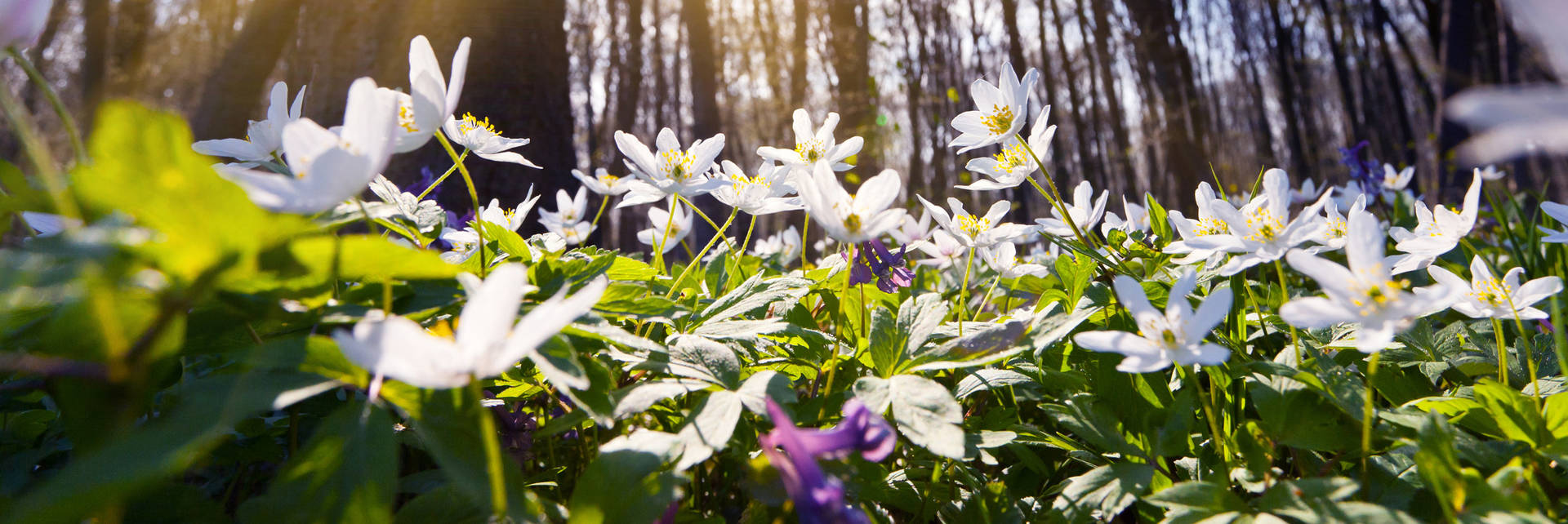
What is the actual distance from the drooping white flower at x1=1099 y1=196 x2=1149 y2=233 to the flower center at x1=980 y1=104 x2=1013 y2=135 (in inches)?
12.7

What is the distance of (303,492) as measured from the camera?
574 millimetres

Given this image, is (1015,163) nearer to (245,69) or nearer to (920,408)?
(920,408)

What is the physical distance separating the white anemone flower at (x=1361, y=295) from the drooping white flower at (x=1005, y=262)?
24.0 inches

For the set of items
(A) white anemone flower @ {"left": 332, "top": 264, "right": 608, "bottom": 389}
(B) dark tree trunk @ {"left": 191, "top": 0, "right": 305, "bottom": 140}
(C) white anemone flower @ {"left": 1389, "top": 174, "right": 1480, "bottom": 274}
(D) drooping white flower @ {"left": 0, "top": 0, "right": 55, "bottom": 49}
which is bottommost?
(C) white anemone flower @ {"left": 1389, "top": 174, "right": 1480, "bottom": 274}

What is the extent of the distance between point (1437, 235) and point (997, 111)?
671 millimetres

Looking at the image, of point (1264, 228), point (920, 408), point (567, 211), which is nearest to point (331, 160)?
point (920, 408)

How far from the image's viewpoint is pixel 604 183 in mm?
1510

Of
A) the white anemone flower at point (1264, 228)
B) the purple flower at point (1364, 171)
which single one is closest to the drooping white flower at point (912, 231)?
the white anemone flower at point (1264, 228)

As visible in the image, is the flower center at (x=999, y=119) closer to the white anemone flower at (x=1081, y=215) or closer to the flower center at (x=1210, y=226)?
the white anemone flower at (x=1081, y=215)

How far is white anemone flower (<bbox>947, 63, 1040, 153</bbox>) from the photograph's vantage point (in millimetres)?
1131

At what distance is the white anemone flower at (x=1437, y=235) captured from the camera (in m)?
1.00

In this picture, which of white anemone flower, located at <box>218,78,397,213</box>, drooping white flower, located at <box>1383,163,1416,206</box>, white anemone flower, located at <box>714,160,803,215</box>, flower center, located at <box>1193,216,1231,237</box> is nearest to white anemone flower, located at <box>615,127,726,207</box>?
white anemone flower, located at <box>714,160,803,215</box>

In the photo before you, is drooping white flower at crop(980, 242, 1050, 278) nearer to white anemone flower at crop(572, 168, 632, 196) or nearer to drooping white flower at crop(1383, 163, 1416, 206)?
white anemone flower at crop(572, 168, 632, 196)

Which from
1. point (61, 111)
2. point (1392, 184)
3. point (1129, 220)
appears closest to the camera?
point (61, 111)
